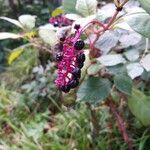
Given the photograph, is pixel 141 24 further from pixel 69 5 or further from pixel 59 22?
pixel 59 22

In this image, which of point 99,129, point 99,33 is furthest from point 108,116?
point 99,33

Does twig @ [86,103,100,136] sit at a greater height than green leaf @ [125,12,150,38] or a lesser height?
lesser

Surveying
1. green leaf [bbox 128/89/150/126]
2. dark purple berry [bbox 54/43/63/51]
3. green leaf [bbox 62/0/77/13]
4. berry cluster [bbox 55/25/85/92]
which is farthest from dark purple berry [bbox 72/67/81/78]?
green leaf [bbox 128/89/150/126]

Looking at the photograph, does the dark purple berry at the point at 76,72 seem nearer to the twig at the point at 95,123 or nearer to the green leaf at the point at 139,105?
the green leaf at the point at 139,105

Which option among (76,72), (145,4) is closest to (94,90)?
(76,72)

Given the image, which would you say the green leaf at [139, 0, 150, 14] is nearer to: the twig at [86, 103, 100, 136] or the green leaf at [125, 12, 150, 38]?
the green leaf at [125, 12, 150, 38]

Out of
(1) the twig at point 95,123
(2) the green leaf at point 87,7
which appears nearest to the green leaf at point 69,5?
(2) the green leaf at point 87,7

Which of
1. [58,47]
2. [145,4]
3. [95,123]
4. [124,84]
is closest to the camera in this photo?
[145,4]
